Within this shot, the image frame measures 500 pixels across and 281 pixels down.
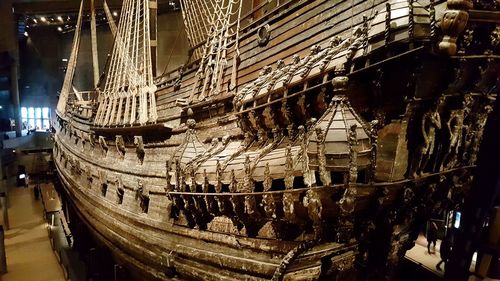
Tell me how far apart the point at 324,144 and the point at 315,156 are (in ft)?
0.32

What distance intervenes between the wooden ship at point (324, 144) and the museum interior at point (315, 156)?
13 millimetres

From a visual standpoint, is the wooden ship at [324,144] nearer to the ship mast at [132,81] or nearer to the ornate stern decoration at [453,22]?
the ornate stern decoration at [453,22]

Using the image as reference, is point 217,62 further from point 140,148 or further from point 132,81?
point 132,81

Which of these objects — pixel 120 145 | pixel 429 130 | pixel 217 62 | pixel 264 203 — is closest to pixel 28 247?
pixel 120 145

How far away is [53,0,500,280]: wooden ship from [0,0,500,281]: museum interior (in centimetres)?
1

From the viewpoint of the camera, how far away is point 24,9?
57.5 ft

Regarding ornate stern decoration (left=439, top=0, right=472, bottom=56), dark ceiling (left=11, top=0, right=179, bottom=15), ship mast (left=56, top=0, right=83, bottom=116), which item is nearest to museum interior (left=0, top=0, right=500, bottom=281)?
ornate stern decoration (left=439, top=0, right=472, bottom=56)

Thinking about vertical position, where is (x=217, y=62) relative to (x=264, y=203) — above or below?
above

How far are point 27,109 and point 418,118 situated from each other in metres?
24.3

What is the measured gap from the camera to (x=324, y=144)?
2.50 m

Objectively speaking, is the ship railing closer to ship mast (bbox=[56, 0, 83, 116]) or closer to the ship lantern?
the ship lantern

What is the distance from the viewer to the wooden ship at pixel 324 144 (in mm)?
2520

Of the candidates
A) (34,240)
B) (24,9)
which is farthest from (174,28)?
(34,240)

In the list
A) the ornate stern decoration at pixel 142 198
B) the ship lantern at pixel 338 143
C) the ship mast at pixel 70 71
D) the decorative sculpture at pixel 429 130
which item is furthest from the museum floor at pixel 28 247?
the decorative sculpture at pixel 429 130
